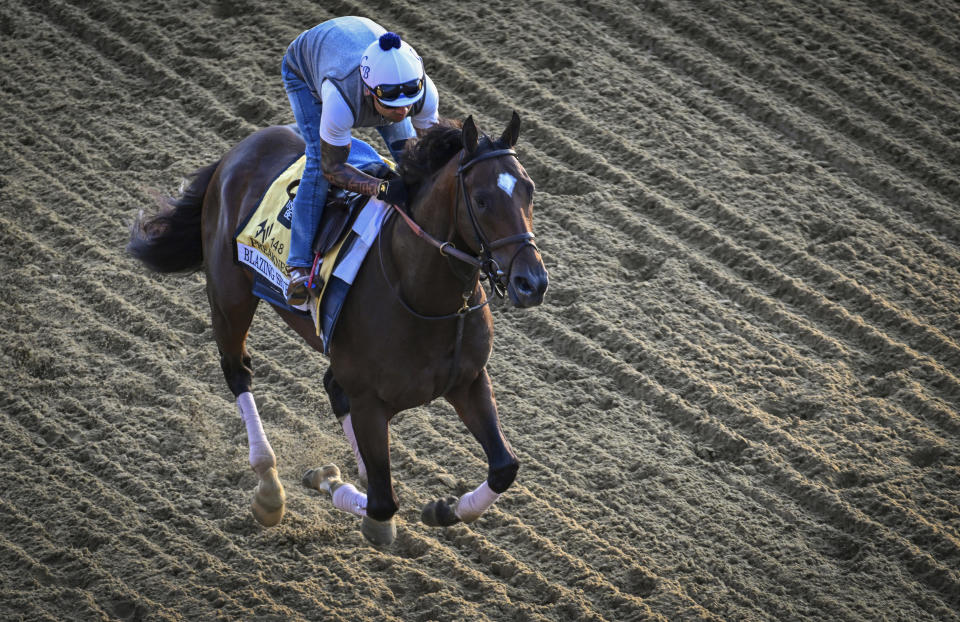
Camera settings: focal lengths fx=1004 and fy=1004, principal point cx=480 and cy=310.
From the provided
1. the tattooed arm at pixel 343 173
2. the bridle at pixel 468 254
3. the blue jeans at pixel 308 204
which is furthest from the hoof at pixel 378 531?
the tattooed arm at pixel 343 173

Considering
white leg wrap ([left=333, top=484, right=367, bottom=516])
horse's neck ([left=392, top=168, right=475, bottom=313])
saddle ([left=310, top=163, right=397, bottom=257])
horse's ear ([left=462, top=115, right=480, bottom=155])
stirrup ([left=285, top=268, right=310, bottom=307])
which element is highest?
horse's ear ([left=462, top=115, right=480, bottom=155])

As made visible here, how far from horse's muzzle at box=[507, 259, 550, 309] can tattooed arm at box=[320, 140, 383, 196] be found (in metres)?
0.99

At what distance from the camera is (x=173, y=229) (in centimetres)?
620

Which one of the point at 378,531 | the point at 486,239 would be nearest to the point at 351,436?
the point at 378,531

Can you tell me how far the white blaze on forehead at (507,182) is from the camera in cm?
405

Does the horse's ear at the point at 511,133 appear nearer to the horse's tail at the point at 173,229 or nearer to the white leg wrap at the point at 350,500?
the white leg wrap at the point at 350,500

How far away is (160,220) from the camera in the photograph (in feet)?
20.4

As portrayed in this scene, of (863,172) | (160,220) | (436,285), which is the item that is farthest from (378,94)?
(863,172)

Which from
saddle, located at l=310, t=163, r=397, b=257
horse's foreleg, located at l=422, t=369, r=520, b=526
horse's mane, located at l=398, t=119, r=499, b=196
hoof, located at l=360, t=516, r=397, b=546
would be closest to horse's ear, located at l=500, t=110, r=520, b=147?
horse's mane, located at l=398, t=119, r=499, b=196

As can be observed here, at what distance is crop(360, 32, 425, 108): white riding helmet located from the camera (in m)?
4.43

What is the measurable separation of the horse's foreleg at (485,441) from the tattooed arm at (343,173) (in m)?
1.07

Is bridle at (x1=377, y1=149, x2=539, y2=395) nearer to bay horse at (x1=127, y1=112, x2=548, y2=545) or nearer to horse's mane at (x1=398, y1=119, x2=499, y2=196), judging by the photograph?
bay horse at (x1=127, y1=112, x2=548, y2=545)

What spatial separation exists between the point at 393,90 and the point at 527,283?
1.19 m

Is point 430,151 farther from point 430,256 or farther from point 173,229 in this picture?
point 173,229
